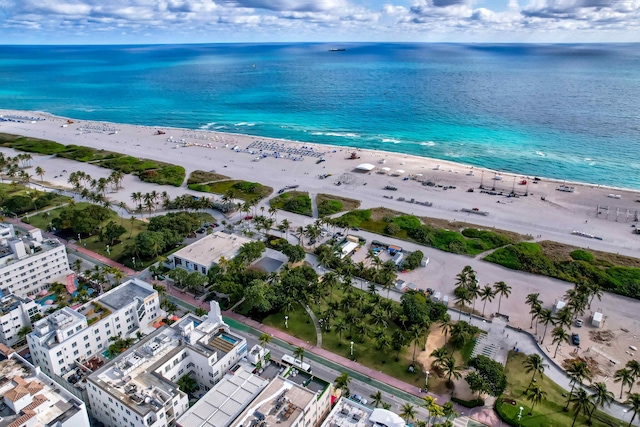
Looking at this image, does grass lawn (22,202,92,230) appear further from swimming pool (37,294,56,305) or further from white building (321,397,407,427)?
white building (321,397,407,427)

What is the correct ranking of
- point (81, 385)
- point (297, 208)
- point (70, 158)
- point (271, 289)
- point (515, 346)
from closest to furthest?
point (81, 385), point (515, 346), point (271, 289), point (297, 208), point (70, 158)

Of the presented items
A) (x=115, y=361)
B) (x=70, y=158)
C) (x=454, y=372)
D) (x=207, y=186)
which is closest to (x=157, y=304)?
(x=115, y=361)

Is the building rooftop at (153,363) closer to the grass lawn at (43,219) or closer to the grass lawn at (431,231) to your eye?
the grass lawn at (431,231)

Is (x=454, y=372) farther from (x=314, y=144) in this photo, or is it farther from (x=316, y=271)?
(x=314, y=144)

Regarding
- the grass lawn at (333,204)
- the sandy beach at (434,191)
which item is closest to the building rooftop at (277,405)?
the sandy beach at (434,191)

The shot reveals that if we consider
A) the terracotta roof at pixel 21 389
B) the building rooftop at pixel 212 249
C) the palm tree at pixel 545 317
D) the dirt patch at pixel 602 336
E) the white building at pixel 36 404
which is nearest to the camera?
→ the white building at pixel 36 404
